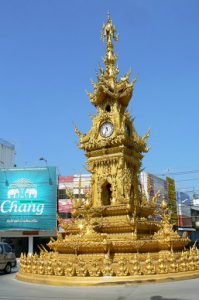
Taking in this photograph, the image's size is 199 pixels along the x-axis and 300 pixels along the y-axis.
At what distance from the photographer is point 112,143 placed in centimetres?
1795

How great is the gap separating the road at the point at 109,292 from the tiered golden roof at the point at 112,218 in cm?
90

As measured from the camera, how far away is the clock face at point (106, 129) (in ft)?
60.4

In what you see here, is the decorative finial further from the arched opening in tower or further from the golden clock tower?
the arched opening in tower

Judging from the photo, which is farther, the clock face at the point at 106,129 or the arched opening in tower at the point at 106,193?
the clock face at the point at 106,129

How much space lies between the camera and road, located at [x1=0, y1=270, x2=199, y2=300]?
1059 cm

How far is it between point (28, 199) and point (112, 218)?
1345 inches

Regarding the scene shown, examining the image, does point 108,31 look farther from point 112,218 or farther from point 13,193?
point 13,193

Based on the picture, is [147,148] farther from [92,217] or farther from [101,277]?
[101,277]

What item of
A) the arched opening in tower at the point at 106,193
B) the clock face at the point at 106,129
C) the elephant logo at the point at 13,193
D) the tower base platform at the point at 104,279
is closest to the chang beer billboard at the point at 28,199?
the elephant logo at the point at 13,193

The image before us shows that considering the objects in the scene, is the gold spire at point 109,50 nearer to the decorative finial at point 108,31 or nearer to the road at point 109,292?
the decorative finial at point 108,31

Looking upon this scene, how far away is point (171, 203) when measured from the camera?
5950 centimetres

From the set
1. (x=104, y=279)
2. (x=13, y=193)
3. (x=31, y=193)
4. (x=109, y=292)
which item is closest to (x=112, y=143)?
(x=104, y=279)

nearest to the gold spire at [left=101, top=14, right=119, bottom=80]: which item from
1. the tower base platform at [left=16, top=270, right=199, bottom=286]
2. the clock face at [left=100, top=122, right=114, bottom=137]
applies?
the clock face at [left=100, top=122, right=114, bottom=137]

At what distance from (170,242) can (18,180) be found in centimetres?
3705
